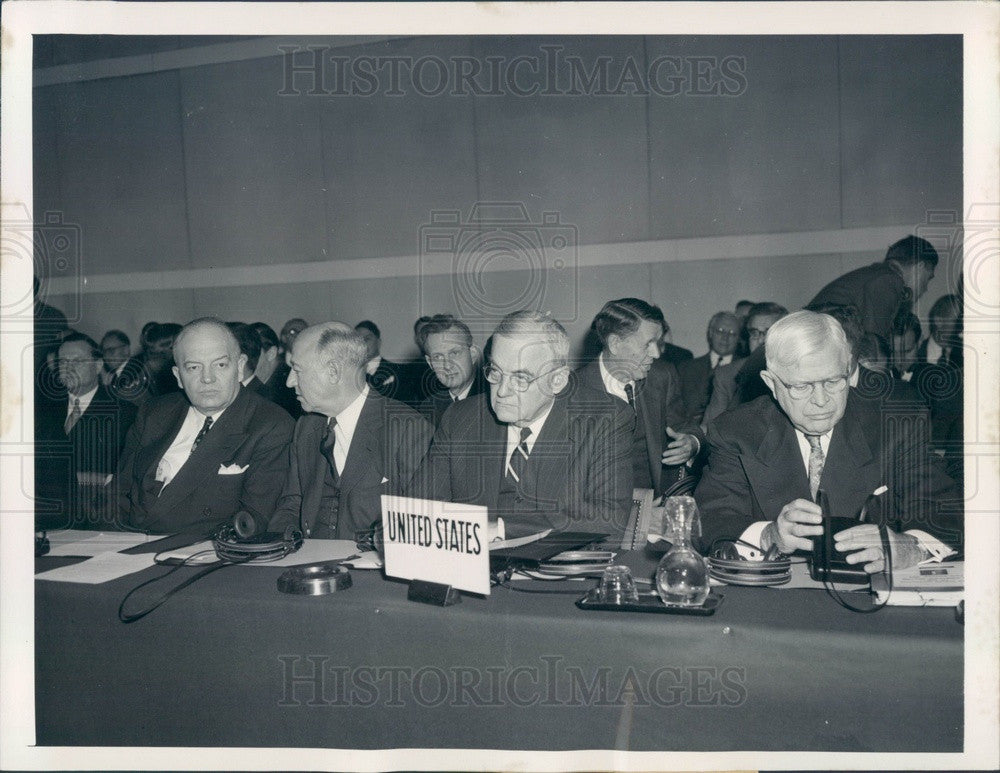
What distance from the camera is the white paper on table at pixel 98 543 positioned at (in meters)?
2.19

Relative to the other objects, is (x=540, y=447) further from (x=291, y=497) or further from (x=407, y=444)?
(x=291, y=497)

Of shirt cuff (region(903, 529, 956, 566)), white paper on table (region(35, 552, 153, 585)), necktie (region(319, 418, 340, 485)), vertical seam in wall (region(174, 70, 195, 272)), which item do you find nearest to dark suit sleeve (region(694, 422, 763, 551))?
shirt cuff (region(903, 529, 956, 566))

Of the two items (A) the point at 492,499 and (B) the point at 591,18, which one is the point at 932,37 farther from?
(A) the point at 492,499

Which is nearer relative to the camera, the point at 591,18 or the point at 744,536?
the point at 744,536

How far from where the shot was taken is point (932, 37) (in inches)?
89.3

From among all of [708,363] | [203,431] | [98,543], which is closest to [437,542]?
[98,543]

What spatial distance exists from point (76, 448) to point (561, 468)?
1.57 m

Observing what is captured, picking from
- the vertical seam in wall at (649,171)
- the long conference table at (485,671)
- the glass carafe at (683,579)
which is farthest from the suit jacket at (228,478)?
the vertical seam in wall at (649,171)

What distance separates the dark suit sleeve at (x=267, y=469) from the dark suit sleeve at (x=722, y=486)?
1.28 metres

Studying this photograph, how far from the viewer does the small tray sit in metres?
1.59

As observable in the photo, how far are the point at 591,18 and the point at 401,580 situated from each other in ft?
4.93

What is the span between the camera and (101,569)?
2.03 m

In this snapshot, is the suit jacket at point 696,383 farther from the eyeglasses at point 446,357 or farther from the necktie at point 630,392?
the eyeglasses at point 446,357

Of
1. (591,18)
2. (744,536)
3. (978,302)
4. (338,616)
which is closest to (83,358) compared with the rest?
(338,616)
